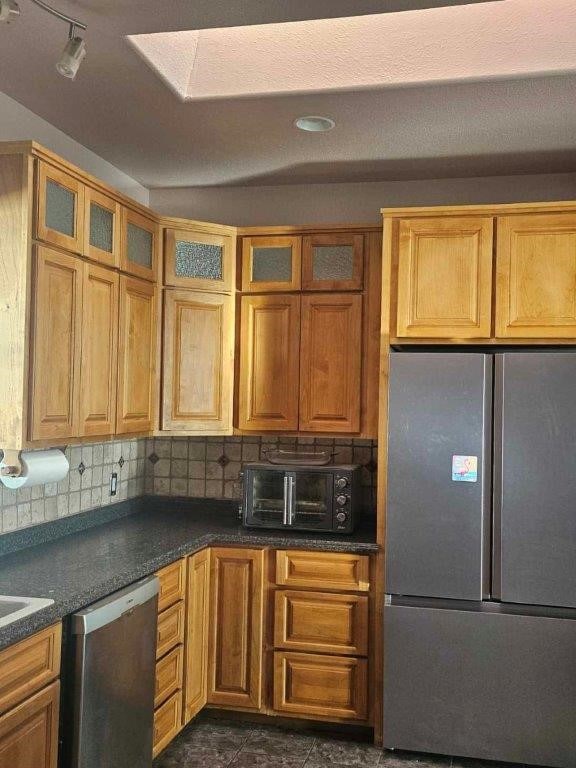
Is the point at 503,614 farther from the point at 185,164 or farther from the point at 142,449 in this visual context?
the point at 185,164

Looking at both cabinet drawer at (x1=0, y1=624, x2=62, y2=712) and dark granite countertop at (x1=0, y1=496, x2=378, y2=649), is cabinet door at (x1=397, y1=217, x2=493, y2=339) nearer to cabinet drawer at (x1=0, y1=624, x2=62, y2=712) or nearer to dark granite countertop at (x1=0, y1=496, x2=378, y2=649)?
dark granite countertop at (x1=0, y1=496, x2=378, y2=649)

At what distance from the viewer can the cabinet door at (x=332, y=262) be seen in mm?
3741

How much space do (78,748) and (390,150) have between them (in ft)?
8.83

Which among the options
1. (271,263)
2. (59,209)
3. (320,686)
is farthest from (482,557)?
(59,209)

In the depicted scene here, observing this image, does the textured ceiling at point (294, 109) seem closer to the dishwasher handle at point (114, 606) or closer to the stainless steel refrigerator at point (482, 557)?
the stainless steel refrigerator at point (482, 557)

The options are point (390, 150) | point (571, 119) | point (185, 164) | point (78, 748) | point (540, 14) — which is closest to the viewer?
point (78, 748)

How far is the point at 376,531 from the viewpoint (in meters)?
3.60

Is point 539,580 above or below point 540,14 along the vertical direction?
below

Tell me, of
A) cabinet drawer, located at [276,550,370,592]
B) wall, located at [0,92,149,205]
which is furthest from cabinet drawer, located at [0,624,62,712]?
wall, located at [0,92,149,205]

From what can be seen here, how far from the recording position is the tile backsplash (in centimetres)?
367

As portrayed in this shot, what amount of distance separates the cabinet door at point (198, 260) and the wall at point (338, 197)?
44 centimetres

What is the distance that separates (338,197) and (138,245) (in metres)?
1.21

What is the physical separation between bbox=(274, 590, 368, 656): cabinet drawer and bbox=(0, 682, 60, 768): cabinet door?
1.39 meters

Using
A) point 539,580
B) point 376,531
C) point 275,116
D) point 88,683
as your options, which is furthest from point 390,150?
point 88,683
